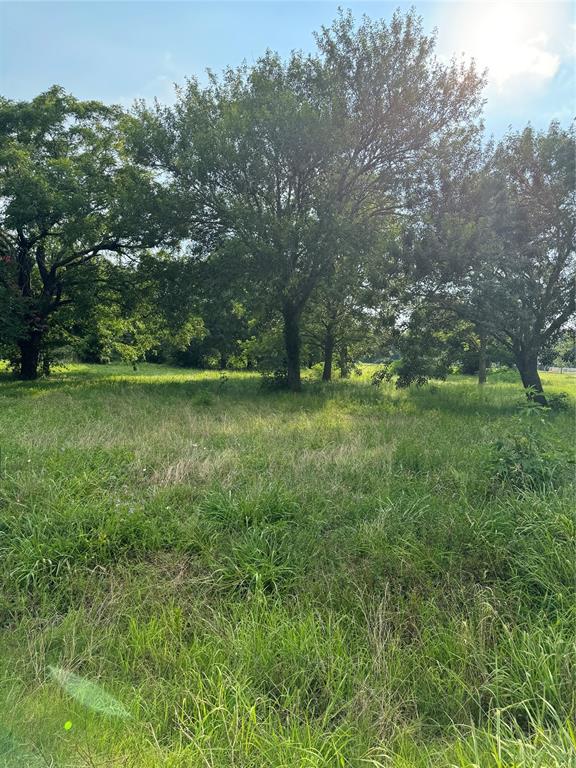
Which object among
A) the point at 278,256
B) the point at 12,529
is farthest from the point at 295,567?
the point at 278,256

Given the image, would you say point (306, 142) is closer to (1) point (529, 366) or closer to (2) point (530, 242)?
(2) point (530, 242)

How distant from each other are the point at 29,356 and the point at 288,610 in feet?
64.6

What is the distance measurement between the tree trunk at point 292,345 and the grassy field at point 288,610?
9.88 metres

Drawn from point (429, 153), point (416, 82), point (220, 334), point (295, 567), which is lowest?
point (295, 567)

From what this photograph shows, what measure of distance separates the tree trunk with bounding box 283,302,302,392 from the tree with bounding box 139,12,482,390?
103 cm

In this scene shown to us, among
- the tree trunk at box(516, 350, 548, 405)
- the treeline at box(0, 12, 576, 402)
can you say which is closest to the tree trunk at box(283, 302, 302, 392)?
the treeline at box(0, 12, 576, 402)

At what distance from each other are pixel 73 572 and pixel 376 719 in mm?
2347

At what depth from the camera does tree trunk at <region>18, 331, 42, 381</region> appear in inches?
704

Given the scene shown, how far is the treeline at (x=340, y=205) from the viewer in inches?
468

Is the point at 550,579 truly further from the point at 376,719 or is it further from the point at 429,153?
the point at 429,153

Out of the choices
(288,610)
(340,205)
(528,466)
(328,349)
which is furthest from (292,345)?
(288,610)

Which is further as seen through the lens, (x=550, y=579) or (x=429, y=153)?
(x=429, y=153)

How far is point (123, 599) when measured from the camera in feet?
9.05

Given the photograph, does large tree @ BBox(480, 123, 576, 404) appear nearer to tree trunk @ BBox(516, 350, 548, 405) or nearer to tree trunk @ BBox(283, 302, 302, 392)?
tree trunk @ BBox(516, 350, 548, 405)
